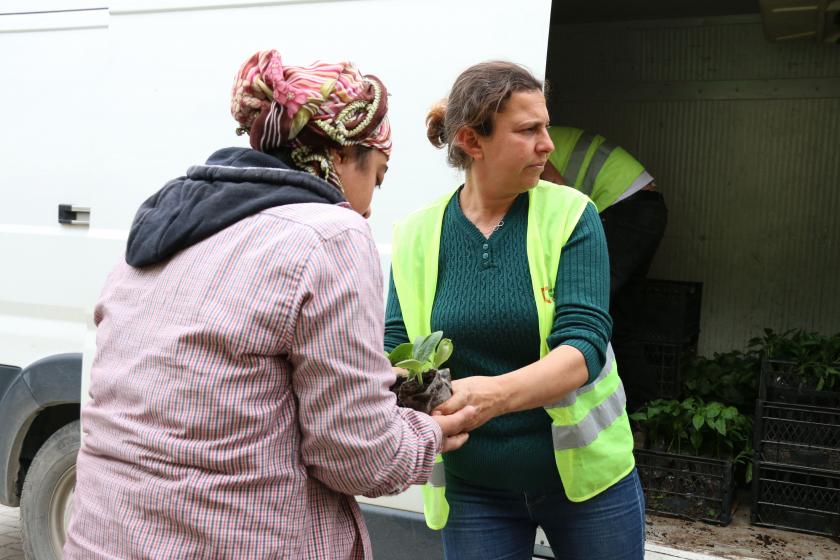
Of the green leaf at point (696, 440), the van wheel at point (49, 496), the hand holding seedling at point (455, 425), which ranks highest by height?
the hand holding seedling at point (455, 425)

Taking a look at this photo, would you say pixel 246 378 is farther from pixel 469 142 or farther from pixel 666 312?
pixel 666 312

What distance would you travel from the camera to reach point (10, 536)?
502 centimetres

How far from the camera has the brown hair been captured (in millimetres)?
2055

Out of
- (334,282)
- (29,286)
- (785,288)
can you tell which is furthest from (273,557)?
(785,288)

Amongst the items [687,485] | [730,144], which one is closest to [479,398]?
[687,485]

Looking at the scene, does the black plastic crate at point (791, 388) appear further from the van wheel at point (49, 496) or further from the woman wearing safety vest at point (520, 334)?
the van wheel at point (49, 496)

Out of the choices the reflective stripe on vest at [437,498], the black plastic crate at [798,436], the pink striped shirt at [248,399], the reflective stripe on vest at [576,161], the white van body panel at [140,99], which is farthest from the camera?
the reflective stripe on vest at [576,161]

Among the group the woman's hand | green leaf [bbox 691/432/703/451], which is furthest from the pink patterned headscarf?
green leaf [bbox 691/432/703/451]

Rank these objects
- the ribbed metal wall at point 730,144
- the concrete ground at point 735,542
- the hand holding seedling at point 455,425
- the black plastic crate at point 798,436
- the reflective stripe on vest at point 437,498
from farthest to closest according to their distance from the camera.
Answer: the ribbed metal wall at point 730,144, the black plastic crate at point 798,436, the concrete ground at point 735,542, the reflective stripe on vest at point 437,498, the hand holding seedling at point 455,425

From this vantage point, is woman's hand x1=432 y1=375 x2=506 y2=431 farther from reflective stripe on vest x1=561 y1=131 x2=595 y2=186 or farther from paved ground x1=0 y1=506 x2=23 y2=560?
paved ground x1=0 y1=506 x2=23 y2=560

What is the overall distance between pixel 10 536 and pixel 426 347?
13.2 ft

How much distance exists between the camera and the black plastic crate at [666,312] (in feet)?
15.8

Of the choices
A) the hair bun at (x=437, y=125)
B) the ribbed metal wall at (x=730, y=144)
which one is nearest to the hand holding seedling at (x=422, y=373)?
the hair bun at (x=437, y=125)

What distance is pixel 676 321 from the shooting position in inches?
192
